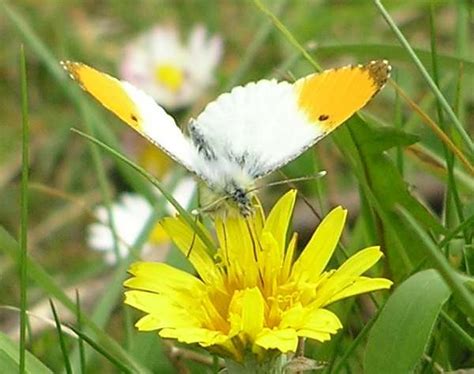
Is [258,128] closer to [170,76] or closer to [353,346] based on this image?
[353,346]

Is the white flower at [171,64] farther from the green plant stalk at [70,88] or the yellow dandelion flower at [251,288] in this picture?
the yellow dandelion flower at [251,288]

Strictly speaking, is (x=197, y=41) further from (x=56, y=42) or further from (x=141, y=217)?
(x=141, y=217)

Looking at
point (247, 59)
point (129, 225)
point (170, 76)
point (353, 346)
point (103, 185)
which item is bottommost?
point (353, 346)

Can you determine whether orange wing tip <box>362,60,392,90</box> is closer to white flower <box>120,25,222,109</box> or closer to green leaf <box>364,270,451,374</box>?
green leaf <box>364,270,451,374</box>

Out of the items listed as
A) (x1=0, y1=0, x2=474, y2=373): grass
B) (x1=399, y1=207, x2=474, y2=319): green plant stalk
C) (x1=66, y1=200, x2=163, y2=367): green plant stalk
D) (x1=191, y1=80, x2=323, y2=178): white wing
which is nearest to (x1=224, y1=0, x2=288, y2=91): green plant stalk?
(x1=0, y1=0, x2=474, y2=373): grass

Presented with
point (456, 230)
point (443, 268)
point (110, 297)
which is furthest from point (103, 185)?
point (443, 268)

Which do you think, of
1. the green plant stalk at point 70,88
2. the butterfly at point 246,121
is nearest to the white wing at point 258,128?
the butterfly at point 246,121
